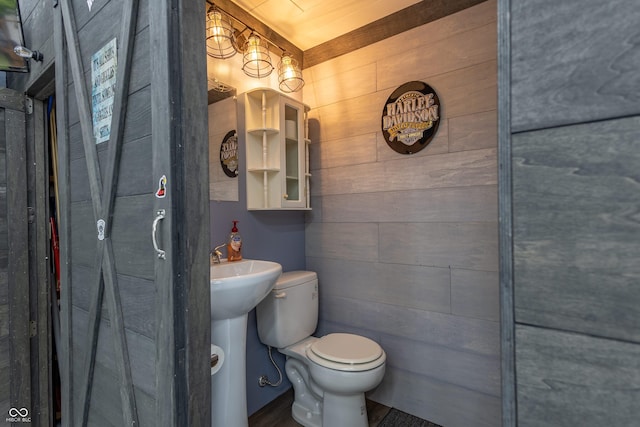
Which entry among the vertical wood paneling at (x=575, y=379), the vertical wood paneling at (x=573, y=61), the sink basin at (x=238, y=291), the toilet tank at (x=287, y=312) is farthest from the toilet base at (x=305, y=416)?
the vertical wood paneling at (x=573, y=61)

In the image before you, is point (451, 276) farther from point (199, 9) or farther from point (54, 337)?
point (54, 337)

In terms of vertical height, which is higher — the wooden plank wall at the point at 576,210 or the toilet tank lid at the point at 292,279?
the wooden plank wall at the point at 576,210

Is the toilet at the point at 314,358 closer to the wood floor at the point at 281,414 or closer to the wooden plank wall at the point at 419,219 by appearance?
the wood floor at the point at 281,414

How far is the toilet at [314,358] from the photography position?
5.28 feet

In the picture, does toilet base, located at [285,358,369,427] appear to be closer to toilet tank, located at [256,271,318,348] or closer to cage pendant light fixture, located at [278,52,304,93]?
toilet tank, located at [256,271,318,348]

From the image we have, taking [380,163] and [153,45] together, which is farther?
[380,163]

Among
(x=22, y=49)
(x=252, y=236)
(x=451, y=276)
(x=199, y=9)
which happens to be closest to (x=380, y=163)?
(x=451, y=276)

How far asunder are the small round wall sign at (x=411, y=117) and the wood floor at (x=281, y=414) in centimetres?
A: 168

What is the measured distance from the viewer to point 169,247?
0.82m

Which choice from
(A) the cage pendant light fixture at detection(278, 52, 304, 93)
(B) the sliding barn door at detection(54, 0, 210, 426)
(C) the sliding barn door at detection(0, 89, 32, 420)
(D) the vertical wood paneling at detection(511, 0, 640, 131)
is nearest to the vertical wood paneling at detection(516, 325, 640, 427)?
(D) the vertical wood paneling at detection(511, 0, 640, 131)

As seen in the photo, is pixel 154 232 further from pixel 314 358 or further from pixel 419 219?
pixel 419 219

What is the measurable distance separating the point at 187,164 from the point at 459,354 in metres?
1.78

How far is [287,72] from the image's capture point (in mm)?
2143

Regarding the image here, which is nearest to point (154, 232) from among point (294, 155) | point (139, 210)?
point (139, 210)
